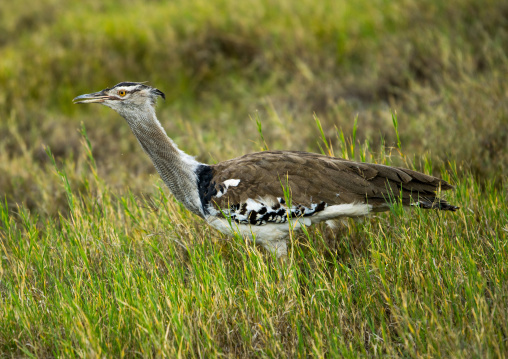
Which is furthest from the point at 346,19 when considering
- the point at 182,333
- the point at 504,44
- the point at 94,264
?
the point at 182,333

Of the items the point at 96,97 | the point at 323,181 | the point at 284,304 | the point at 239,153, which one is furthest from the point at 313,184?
the point at 239,153

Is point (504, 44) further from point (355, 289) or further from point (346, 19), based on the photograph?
point (355, 289)

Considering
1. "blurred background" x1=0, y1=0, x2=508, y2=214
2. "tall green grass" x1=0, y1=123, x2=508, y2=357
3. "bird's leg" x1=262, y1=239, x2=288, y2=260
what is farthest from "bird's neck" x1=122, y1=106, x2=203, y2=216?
"blurred background" x1=0, y1=0, x2=508, y2=214

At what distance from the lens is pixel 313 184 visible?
132 inches

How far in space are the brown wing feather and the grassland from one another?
198mm

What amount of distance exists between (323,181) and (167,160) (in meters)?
1.04

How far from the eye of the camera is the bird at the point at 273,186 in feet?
10.9

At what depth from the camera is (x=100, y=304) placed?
287cm

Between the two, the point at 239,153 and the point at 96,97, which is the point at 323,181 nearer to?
the point at 96,97

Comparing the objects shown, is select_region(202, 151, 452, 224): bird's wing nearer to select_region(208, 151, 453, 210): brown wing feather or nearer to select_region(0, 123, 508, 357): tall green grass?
select_region(208, 151, 453, 210): brown wing feather

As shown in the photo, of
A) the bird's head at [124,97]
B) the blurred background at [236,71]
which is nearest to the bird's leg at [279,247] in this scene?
the bird's head at [124,97]

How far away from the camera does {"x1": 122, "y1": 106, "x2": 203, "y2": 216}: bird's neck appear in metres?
3.53

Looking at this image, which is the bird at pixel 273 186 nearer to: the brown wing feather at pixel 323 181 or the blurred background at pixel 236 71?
the brown wing feather at pixel 323 181

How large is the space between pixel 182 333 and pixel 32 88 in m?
6.48
